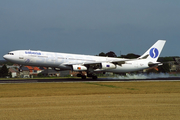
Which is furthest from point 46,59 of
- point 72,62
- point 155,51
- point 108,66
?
point 155,51

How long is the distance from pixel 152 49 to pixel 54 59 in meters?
22.4

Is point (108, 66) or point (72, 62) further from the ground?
point (72, 62)

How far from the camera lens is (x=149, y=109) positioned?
14.3 m

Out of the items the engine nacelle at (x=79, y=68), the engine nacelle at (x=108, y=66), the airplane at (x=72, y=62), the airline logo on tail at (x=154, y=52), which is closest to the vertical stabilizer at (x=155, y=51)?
the airline logo on tail at (x=154, y=52)

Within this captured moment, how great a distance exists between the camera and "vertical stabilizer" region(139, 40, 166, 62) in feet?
174

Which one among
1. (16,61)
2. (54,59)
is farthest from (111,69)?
(16,61)

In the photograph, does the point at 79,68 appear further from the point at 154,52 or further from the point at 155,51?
the point at 155,51

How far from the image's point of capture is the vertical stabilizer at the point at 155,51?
174ft

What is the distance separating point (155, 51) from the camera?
53.3 meters

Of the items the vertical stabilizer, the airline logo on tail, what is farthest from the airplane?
the airline logo on tail

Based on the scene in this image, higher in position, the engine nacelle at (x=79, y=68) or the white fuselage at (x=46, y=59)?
the white fuselage at (x=46, y=59)

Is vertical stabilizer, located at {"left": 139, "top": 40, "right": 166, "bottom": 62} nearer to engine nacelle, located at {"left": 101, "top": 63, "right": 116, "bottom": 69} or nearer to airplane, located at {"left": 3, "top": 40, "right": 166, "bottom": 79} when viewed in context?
airplane, located at {"left": 3, "top": 40, "right": 166, "bottom": 79}

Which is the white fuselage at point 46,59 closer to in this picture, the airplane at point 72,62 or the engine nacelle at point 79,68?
the airplane at point 72,62

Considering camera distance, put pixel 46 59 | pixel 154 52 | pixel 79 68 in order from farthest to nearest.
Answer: pixel 154 52
pixel 79 68
pixel 46 59
